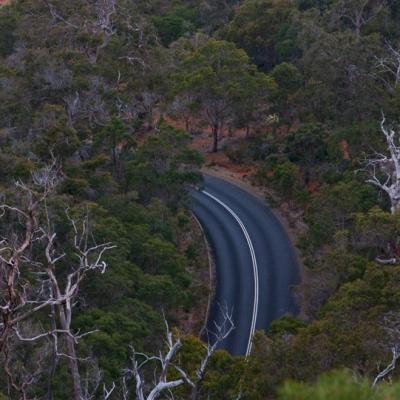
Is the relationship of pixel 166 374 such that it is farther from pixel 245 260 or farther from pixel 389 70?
pixel 389 70

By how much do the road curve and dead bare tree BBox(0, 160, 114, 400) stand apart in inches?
268

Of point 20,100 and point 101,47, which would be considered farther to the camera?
point 101,47

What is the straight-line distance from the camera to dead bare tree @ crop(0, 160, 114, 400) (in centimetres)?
1243

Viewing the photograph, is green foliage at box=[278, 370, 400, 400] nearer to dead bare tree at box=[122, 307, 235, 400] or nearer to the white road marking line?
dead bare tree at box=[122, 307, 235, 400]

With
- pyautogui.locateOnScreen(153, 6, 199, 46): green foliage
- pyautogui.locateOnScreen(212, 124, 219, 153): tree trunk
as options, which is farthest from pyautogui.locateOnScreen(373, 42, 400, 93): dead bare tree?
pyautogui.locateOnScreen(153, 6, 199, 46): green foliage

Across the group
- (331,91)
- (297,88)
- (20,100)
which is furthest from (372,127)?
(20,100)

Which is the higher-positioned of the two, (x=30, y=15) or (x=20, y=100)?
(x=30, y=15)

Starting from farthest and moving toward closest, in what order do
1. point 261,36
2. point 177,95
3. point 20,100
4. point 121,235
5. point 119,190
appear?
point 261,36, point 177,95, point 20,100, point 119,190, point 121,235

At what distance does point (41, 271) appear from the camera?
24.0 m

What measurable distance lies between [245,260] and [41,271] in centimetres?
1230

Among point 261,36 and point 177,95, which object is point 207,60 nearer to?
point 177,95

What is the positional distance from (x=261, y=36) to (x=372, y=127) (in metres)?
19.8

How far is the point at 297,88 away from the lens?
44500 mm

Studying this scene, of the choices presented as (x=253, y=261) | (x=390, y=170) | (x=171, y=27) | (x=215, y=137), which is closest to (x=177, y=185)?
(x=253, y=261)
